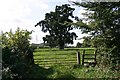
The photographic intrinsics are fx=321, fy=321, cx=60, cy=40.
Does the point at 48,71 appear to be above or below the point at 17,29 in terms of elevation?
below

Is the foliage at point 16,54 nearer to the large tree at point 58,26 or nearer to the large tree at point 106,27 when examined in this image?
the large tree at point 106,27

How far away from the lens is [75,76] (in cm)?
1705

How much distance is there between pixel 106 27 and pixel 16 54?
20.0 feet

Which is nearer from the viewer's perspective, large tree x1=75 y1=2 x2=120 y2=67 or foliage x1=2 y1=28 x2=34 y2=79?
large tree x1=75 y1=2 x2=120 y2=67

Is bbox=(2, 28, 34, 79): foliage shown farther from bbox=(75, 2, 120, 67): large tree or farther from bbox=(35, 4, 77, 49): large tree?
bbox=(35, 4, 77, 49): large tree

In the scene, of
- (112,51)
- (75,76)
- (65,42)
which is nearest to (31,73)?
(75,76)

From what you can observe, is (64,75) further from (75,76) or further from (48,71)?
(48,71)

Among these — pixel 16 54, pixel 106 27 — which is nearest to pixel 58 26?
pixel 16 54

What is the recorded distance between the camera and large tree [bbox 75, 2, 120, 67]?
14.6m

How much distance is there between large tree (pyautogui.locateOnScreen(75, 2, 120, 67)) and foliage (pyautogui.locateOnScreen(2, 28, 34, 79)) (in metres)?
3.91

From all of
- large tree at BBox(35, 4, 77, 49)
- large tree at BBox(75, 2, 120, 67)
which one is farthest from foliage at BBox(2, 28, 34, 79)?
large tree at BBox(35, 4, 77, 49)

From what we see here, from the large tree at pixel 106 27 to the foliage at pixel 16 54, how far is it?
12.8 ft

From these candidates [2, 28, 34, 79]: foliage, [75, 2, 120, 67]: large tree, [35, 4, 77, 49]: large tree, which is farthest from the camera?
[35, 4, 77, 49]: large tree

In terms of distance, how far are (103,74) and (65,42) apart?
50.0 m
